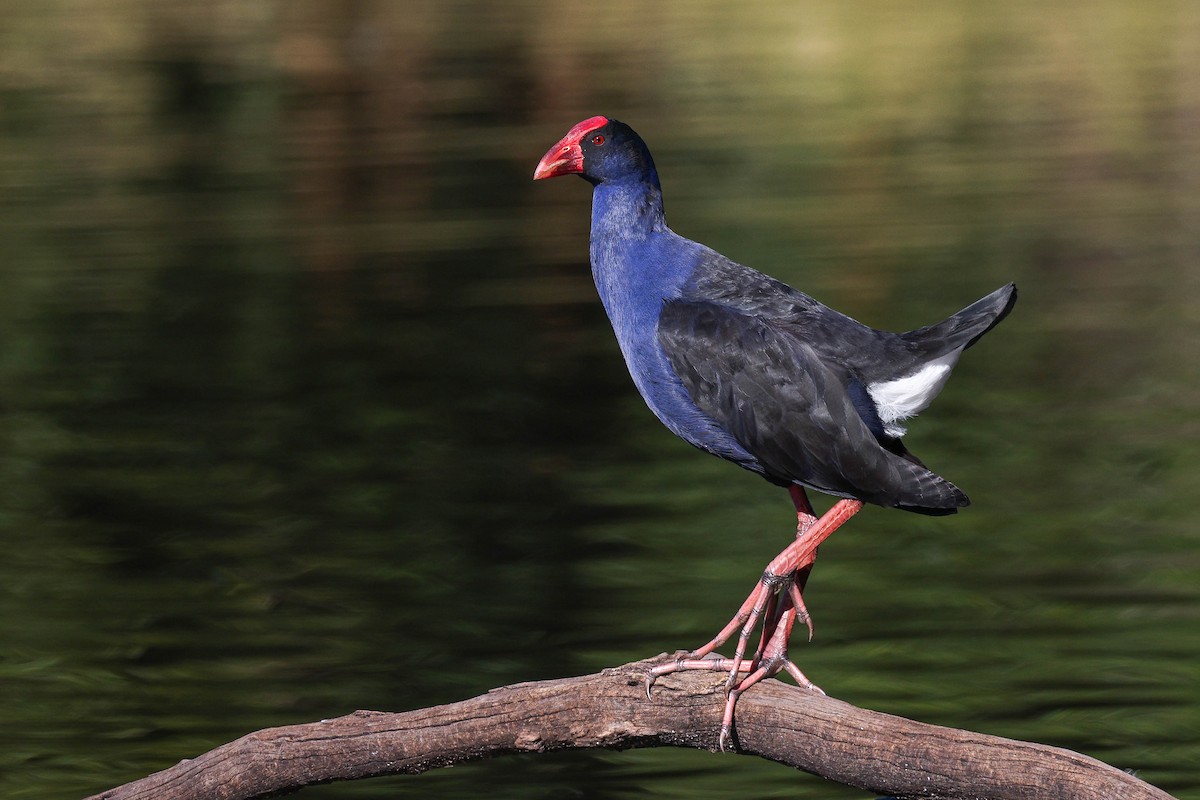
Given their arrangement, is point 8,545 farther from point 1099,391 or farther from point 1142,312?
point 1142,312

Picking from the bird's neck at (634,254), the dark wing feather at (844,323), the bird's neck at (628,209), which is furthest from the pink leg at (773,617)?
the bird's neck at (628,209)

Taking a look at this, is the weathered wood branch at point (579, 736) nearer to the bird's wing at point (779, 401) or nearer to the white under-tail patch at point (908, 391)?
the bird's wing at point (779, 401)

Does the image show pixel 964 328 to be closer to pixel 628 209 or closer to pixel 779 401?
pixel 779 401

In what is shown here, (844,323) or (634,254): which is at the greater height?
(634,254)

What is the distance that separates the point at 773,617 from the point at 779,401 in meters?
Answer: 0.72

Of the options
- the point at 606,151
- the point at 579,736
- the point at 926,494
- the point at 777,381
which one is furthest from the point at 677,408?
the point at 579,736

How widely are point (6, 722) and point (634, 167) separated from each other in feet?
16.6

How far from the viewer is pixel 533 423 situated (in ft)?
47.8

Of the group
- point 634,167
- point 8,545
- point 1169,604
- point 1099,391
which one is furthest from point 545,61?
point 634,167

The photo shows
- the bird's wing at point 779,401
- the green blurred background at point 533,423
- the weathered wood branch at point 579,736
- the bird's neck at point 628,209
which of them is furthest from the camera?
the green blurred background at point 533,423

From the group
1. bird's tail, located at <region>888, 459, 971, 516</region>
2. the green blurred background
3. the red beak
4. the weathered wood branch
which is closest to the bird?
bird's tail, located at <region>888, 459, 971, 516</region>

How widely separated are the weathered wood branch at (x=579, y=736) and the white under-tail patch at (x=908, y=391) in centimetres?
100

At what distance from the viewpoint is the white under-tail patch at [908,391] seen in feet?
18.7

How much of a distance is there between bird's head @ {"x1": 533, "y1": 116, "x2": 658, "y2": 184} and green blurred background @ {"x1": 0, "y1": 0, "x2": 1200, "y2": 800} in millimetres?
3293
